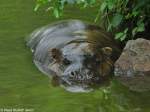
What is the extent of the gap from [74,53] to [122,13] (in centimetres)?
149

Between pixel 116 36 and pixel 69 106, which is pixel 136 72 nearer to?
pixel 116 36

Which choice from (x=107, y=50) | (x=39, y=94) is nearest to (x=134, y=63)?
(x=107, y=50)

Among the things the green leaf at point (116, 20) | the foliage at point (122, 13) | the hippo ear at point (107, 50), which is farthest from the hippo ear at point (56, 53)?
the green leaf at point (116, 20)

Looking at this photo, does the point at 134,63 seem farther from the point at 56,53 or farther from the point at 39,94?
the point at 39,94

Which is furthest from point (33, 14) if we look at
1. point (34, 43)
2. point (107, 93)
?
point (107, 93)

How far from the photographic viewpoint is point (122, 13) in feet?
33.2

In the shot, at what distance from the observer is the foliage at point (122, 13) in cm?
950

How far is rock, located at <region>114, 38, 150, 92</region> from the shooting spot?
29.6 ft

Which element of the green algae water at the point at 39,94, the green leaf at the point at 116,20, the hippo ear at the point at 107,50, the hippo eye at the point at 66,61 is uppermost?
the green leaf at the point at 116,20

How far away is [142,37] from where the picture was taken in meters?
10.2

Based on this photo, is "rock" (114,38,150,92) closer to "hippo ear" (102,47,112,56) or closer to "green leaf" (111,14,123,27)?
"hippo ear" (102,47,112,56)

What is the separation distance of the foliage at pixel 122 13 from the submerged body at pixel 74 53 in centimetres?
27

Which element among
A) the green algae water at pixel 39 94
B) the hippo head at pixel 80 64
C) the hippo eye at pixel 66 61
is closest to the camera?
the green algae water at pixel 39 94

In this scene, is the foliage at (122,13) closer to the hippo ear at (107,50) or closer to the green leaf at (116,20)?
the green leaf at (116,20)
